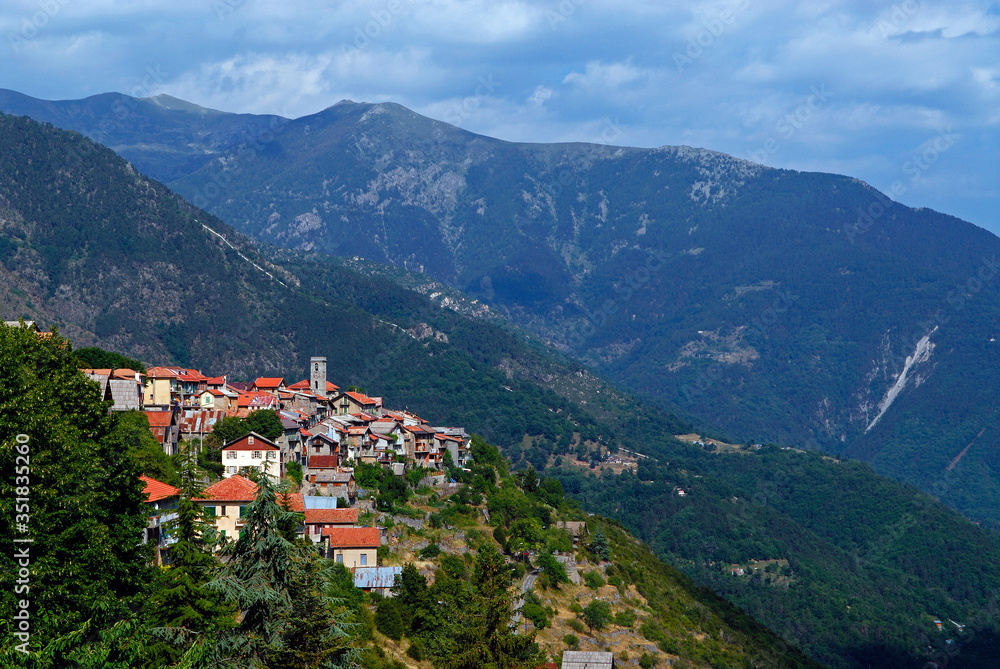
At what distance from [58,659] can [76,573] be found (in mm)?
3968

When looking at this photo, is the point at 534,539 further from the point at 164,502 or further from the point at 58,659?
the point at 58,659

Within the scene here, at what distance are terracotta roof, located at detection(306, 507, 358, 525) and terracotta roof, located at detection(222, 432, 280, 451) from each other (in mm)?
11174

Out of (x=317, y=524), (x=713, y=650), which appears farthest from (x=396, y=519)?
(x=713, y=650)

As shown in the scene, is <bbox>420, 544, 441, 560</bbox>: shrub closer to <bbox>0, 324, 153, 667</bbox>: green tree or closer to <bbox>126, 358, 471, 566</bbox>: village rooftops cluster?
<bbox>126, 358, 471, 566</bbox>: village rooftops cluster

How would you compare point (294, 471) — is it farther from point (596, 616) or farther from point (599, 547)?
point (599, 547)

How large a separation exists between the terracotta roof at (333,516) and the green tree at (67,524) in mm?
33123

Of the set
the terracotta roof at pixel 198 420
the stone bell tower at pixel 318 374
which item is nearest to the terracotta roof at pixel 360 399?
the stone bell tower at pixel 318 374

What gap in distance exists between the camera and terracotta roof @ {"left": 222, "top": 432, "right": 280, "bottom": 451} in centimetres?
8725

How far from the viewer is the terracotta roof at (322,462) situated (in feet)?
319

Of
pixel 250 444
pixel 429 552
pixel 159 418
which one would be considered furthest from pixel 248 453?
pixel 429 552

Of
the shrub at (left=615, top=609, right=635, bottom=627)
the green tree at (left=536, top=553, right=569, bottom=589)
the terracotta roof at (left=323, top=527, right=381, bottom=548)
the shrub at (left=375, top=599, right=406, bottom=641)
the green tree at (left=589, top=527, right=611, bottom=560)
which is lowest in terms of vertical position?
the shrub at (left=615, top=609, right=635, bottom=627)

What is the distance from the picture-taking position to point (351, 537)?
77.2 meters

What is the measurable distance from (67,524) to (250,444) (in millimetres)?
47955

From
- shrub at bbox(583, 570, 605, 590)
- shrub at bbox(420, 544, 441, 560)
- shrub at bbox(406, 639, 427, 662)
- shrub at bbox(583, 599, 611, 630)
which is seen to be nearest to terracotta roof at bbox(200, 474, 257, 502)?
shrub at bbox(406, 639, 427, 662)
